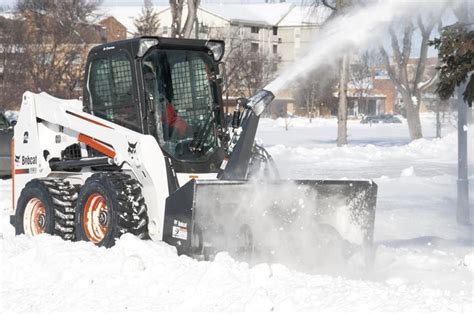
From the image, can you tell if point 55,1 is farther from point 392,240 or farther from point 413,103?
point 392,240

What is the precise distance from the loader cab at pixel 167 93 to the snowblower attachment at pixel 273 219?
33.7 inches

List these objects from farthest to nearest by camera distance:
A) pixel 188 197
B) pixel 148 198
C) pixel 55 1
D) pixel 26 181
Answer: pixel 55 1 < pixel 26 181 < pixel 148 198 < pixel 188 197

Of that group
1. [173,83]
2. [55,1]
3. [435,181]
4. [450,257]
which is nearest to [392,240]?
[450,257]

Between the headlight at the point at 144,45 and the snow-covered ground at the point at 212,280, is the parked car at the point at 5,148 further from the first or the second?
the headlight at the point at 144,45

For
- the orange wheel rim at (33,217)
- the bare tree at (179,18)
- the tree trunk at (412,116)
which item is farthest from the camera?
the tree trunk at (412,116)

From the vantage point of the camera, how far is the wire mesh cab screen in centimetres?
897

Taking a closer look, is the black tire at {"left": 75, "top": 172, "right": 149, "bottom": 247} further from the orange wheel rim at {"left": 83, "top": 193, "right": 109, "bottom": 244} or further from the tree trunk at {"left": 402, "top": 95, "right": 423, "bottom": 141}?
the tree trunk at {"left": 402, "top": 95, "right": 423, "bottom": 141}

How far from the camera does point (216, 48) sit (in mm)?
9516

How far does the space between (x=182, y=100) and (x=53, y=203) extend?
190 cm

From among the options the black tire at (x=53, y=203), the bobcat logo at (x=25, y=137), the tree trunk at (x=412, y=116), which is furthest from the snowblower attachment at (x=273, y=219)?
the tree trunk at (x=412, y=116)

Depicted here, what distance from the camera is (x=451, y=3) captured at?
36.8 ft

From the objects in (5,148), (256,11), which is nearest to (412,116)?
(5,148)

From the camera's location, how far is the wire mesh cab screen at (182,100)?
8969mm

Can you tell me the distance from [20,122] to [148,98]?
2585mm
